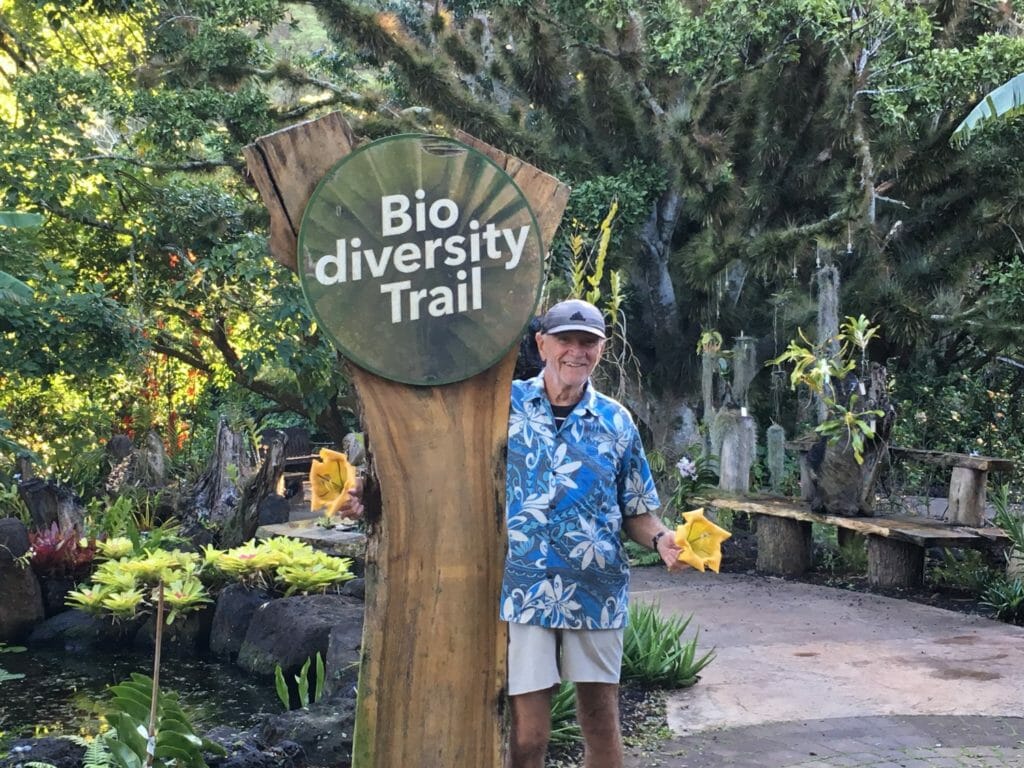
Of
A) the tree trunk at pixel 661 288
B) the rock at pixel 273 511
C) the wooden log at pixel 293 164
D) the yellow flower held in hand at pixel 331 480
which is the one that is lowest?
the rock at pixel 273 511

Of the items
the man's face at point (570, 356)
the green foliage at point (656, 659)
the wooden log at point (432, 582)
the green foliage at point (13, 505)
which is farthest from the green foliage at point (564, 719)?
the green foliage at point (13, 505)

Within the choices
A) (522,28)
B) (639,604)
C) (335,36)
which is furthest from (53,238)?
(639,604)

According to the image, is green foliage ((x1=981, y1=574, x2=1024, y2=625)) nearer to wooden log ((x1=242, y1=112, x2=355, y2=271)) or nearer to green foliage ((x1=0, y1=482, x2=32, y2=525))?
wooden log ((x1=242, y1=112, x2=355, y2=271))

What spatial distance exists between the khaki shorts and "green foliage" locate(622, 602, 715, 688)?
8.02ft

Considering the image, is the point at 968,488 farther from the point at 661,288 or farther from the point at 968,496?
the point at 661,288

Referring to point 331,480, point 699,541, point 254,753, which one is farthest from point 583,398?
point 254,753

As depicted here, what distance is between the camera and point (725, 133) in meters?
12.6

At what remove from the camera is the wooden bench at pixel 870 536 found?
8234 mm

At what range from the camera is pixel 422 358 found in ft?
9.72

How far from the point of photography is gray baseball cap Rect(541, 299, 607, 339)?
3.25m

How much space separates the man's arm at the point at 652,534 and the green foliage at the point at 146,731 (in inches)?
60.8

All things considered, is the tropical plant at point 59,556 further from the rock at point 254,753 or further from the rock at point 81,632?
the rock at point 254,753

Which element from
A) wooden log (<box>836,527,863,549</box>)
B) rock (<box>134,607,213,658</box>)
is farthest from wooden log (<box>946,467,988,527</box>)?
rock (<box>134,607,213,658</box>)

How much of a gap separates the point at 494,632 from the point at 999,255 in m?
11.2
